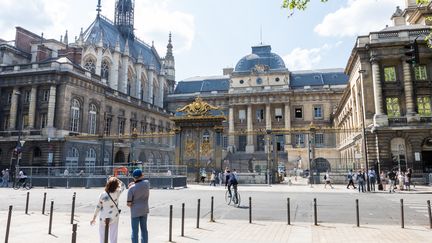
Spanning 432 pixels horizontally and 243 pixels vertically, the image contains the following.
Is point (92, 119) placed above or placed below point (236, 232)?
above

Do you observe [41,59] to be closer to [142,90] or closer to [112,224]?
[142,90]

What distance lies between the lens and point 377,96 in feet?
96.0

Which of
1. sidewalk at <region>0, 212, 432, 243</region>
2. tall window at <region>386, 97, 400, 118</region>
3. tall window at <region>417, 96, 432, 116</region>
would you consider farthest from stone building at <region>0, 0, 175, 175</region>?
tall window at <region>417, 96, 432, 116</region>

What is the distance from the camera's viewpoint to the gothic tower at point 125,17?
6464 cm

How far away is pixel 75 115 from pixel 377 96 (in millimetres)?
31679

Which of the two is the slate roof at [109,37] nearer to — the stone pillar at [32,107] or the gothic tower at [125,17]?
the gothic tower at [125,17]

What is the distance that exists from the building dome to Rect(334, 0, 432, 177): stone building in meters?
29.2

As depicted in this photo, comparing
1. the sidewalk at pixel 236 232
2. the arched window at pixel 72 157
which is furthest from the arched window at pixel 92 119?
the sidewalk at pixel 236 232

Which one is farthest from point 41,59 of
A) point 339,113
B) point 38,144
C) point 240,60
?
point 339,113

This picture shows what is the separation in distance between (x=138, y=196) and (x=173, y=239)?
75.1 inches

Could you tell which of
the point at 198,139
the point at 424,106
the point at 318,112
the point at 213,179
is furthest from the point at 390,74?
the point at 318,112

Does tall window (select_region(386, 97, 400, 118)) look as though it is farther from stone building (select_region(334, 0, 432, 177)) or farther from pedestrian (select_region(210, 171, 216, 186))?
pedestrian (select_region(210, 171, 216, 186))

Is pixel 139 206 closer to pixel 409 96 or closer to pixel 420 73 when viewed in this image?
pixel 409 96

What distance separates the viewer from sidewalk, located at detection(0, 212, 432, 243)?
7.59m
